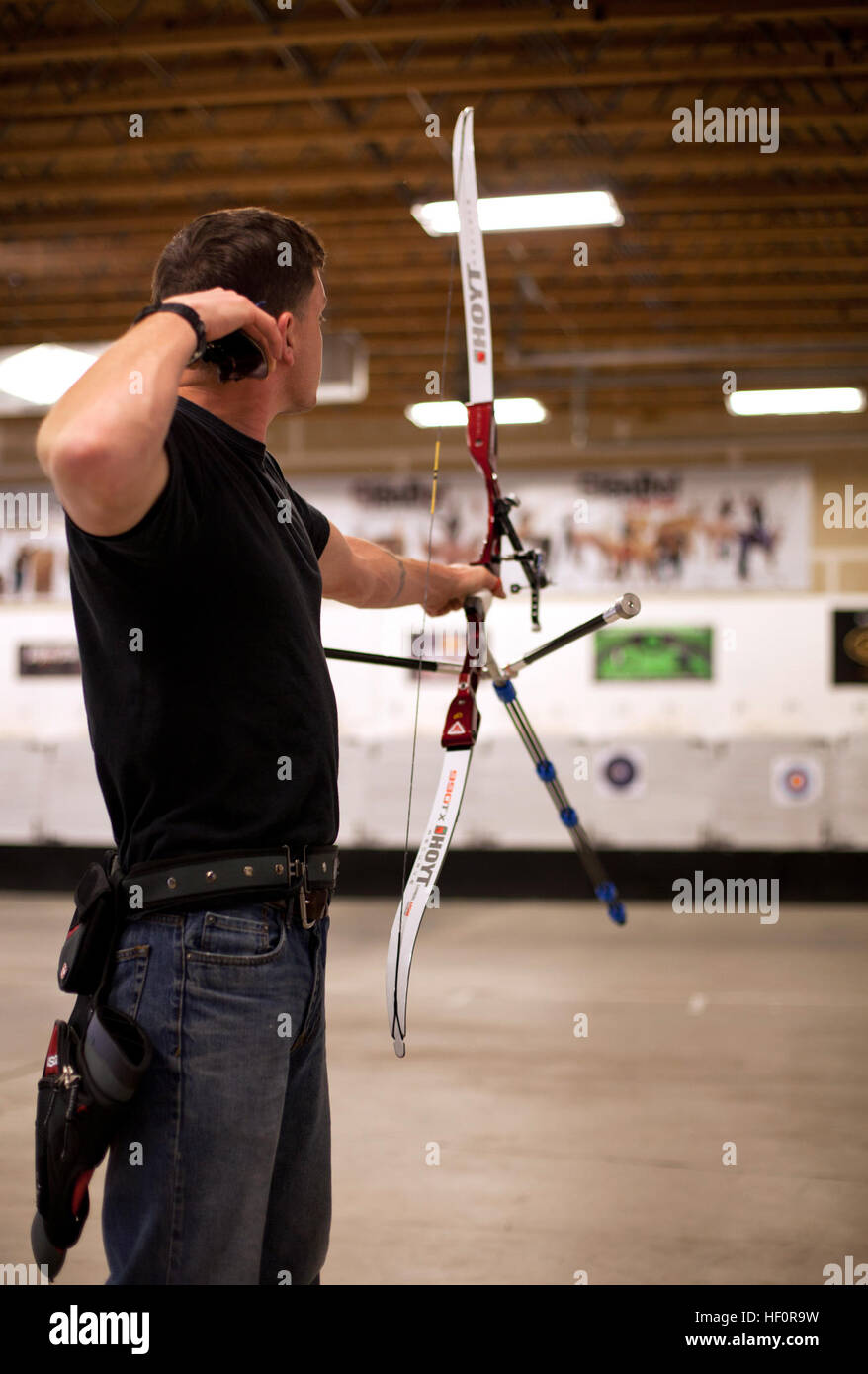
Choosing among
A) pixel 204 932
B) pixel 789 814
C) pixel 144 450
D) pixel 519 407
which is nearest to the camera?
pixel 144 450

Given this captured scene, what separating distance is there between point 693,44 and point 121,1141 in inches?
189

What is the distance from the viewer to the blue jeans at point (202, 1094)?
51.1 inches

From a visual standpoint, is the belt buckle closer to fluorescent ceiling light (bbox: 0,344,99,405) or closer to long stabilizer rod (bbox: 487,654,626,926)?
long stabilizer rod (bbox: 487,654,626,926)

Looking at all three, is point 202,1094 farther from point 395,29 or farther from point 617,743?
point 617,743

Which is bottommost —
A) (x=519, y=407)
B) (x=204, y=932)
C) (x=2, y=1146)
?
(x=2, y=1146)

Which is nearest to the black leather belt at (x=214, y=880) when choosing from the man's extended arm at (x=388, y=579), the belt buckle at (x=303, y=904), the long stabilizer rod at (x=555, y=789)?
the belt buckle at (x=303, y=904)

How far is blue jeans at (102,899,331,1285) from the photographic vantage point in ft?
4.26

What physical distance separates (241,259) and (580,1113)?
345 centimetres

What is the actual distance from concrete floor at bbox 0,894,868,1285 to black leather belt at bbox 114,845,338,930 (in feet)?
6.01

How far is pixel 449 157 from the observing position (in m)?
5.62

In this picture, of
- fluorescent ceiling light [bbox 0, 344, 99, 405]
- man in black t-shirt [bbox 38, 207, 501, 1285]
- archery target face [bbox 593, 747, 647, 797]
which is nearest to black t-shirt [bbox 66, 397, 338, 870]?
man in black t-shirt [bbox 38, 207, 501, 1285]

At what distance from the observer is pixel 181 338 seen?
1.21 m
